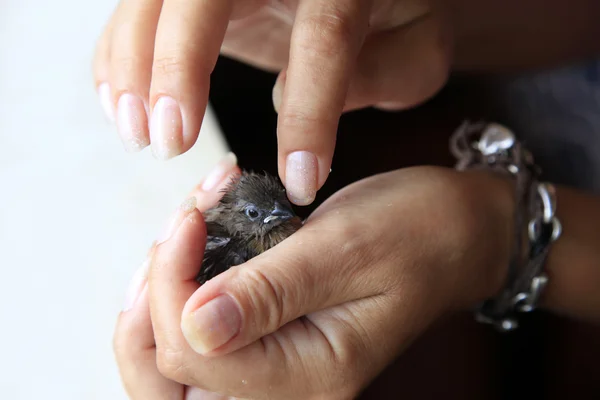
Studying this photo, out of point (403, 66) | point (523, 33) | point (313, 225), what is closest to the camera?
point (313, 225)

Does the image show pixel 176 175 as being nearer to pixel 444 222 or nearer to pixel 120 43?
pixel 120 43

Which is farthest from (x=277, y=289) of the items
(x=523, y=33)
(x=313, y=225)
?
(x=523, y=33)

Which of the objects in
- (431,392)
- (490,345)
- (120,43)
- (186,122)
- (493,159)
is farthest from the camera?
(490,345)

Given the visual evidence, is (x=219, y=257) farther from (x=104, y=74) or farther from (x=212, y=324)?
(x=104, y=74)

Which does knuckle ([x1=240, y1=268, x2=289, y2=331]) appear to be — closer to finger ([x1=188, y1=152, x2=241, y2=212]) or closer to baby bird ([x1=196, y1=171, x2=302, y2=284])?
baby bird ([x1=196, y1=171, x2=302, y2=284])

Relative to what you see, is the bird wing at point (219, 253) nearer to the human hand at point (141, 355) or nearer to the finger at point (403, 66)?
the human hand at point (141, 355)

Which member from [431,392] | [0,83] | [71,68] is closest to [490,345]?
[431,392]

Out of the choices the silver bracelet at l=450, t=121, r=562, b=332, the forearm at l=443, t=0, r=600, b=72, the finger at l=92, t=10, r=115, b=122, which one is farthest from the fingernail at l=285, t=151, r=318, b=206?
the forearm at l=443, t=0, r=600, b=72
